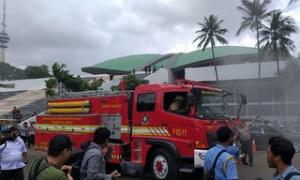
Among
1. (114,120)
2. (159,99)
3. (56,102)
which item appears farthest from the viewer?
(56,102)

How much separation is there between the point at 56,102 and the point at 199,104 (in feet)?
20.5

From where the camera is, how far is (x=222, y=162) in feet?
17.8

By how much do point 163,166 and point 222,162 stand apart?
24.5 ft

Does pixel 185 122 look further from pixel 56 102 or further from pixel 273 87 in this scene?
pixel 273 87

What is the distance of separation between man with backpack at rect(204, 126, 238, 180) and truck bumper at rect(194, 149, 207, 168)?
644 centimetres

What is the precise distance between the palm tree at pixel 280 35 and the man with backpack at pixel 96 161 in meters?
45.8

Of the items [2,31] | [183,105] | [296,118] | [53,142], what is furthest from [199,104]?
[2,31]

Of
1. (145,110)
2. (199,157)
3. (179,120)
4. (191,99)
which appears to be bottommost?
(199,157)

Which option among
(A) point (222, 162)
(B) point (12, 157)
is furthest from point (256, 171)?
(A) point (222, 162)

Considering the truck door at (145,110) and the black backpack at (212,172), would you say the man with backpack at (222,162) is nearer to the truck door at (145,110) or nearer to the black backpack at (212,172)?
the black backpack at (212,172)

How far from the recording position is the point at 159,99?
42.8ft

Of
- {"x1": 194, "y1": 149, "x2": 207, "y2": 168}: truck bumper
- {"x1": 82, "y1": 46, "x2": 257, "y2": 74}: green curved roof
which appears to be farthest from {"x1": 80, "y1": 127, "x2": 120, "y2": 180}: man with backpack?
{"x1": 82, "y1": 46, "x2": 257, "y2": 74}: green curved roof

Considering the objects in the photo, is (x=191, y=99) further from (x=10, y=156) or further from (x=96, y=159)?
(x=96, y=159)

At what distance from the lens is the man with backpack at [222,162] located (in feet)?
17.7
